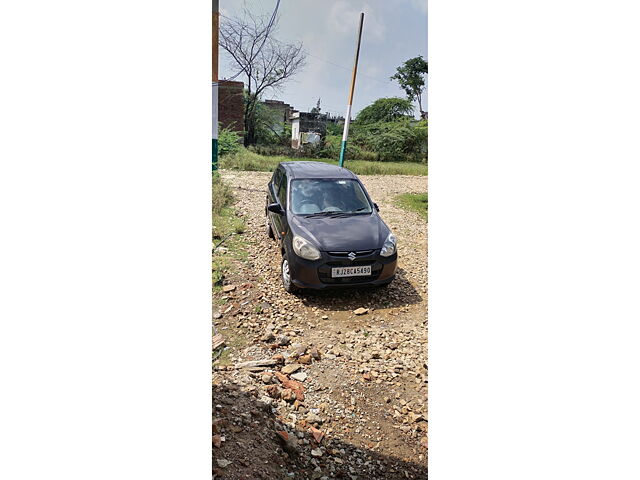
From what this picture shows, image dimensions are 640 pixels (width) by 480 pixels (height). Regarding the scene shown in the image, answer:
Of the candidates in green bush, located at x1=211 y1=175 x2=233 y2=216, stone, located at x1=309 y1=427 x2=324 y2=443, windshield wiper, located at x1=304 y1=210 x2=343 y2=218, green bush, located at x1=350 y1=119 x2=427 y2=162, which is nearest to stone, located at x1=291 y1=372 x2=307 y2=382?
stone, located at x1=309 y1=427 x2=324 y2=443

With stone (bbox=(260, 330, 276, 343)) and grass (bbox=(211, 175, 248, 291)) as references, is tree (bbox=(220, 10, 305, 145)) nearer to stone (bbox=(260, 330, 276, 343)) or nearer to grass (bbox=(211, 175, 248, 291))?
grass (bbox=(211, 175, 248, 291))

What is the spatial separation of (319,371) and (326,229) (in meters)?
0.70

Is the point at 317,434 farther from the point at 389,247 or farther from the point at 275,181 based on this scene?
the point at 275,181

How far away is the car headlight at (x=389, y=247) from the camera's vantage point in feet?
8.30

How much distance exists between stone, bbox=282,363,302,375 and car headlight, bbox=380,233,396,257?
697 mm

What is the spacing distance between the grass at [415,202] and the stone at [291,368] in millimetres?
1028

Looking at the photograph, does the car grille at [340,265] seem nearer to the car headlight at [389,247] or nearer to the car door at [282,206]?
the car headlight at [389,247]

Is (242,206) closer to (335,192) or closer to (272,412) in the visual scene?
(335,192)

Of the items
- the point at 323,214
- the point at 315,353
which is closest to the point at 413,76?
the point at 323,214

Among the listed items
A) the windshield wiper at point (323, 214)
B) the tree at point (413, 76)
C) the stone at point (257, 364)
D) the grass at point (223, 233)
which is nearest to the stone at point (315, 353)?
the stone at point (257, 364)

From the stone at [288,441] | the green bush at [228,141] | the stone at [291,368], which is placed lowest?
the stone at [288,441]

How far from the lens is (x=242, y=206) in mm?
2691

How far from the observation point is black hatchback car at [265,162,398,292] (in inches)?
96.7

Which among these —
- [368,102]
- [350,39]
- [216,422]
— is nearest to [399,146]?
[368,102]
